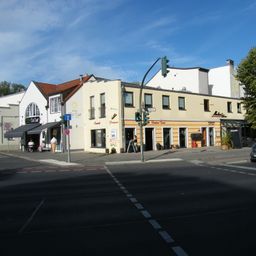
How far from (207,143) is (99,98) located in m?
13.7

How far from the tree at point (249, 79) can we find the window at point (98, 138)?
14.1 meters

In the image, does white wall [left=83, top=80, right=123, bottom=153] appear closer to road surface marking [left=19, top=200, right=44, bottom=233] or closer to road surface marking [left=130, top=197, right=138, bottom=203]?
road surface marking [left=130, top=197, right=138, bottom=203]

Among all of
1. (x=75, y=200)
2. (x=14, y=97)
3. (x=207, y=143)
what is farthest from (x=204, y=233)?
(x=14, y=97)

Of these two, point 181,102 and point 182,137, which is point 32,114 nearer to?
point 181,102

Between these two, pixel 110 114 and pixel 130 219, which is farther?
pixel 110 114

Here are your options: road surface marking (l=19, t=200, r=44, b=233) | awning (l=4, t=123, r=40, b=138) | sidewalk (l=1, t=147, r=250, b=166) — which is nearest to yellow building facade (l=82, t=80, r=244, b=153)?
sidewalk (l=1, t=147, r=250, b=166)

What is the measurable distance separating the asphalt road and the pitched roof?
28207mm

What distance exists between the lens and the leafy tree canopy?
10375 cm

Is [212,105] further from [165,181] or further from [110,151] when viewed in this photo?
[165,181]

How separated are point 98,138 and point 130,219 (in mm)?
30499

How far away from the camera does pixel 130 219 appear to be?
27.7ft

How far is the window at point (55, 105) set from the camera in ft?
141

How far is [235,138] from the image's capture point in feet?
135

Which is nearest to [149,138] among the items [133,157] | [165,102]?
[165,102]
